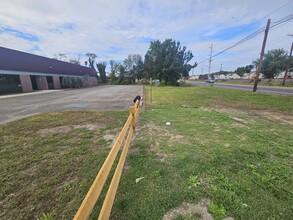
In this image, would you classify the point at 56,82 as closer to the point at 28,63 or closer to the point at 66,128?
the point at 28,63

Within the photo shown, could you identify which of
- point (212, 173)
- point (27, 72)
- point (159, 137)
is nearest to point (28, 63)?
point (27, 72)

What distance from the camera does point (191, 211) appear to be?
1835 mm

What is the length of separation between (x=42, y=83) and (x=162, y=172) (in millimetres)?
27319

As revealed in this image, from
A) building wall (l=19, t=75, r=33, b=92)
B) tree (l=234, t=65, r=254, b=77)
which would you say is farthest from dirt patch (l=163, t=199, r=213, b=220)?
tree (l=234, t=65, r=254, b=77)

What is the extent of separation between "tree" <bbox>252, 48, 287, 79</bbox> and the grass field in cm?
5617

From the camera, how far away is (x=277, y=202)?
6.27ft

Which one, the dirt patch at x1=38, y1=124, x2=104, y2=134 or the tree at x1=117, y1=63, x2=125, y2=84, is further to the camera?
the tree at x1=117, y1=63, x2=125, y2=84

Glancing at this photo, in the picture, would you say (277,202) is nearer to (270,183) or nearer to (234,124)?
(270,183)

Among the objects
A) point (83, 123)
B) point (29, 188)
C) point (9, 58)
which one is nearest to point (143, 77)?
point (9, 58)

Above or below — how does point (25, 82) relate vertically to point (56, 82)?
above

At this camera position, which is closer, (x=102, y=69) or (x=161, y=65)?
(x=161, y=65)

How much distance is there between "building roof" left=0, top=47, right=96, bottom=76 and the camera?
1750 centimetres

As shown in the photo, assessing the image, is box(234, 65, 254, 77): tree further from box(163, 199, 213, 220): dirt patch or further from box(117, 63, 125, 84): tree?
box(163, 199, 213, 220): dirt patch

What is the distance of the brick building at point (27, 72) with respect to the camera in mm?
17472
